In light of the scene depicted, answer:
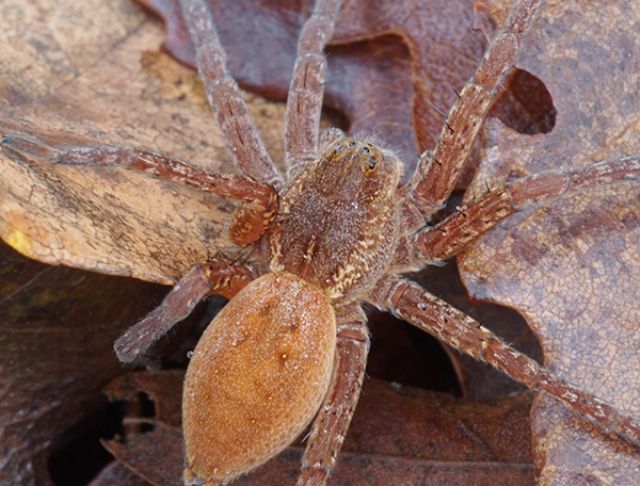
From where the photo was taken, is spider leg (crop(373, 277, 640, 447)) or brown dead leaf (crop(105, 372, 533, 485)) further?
brown dead leaf (crop(105, 372, 533, 485))

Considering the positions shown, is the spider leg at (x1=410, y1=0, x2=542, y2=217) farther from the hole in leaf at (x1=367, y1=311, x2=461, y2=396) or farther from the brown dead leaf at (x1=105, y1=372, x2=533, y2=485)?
the brown dead leaf at (x1=105, y1=372, x2=533, y2=485)

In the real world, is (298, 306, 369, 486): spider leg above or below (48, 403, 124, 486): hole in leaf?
above

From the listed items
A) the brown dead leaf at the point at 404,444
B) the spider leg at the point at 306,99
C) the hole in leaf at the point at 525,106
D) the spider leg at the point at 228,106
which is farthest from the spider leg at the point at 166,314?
the hole in leaf at the point at 525,106

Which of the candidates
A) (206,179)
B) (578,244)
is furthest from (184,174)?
(578,244)

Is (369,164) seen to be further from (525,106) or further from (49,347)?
(49,347)

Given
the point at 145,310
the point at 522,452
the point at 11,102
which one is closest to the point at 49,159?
the point at 11,102

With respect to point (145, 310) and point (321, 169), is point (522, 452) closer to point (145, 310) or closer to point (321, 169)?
point (321, 169)

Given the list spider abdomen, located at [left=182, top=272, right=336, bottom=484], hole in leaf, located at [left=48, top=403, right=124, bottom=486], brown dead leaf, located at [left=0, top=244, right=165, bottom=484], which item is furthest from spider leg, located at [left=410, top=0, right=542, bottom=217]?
hole in leaf, located at [left=48, top=403, right=124, bottom=486]
